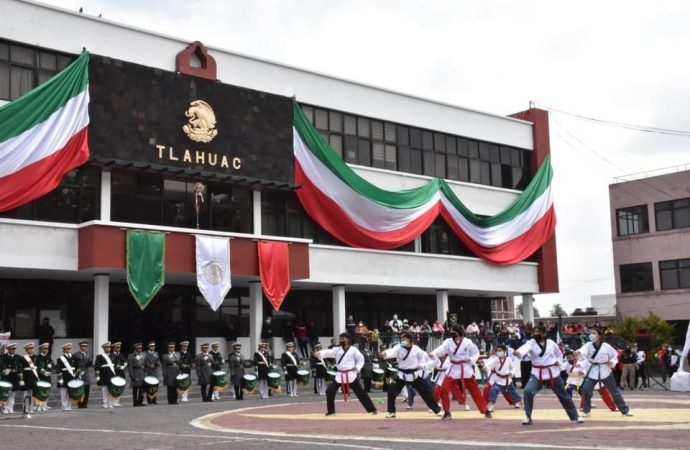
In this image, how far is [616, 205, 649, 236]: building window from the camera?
61.8 m

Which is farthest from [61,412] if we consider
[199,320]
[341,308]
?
[341,308]

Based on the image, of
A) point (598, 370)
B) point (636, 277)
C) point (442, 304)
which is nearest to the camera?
point (598, 370)

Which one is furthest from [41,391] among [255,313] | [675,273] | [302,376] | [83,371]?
[675,273]

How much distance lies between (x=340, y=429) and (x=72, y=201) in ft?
62.5

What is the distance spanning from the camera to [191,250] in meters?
33.9

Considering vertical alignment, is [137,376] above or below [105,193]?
below

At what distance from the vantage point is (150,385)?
2761cm

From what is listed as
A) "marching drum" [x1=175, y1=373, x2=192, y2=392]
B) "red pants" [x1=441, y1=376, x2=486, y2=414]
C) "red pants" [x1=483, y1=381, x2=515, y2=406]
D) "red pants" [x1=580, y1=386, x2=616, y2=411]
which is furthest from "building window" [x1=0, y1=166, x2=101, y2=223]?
"red pants" [x1=580, y1=386, x2=616, y2=411]

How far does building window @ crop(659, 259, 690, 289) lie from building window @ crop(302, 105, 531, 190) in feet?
50.7

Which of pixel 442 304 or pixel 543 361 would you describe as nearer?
pixel 543 361

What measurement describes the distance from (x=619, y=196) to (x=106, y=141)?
134 ft

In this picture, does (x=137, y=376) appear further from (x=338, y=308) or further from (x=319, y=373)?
(x=338, y=308)

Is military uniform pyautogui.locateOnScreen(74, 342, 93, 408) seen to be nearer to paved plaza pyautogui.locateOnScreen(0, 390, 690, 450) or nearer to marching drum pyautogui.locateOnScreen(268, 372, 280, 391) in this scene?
paved plaza pyautogui.locateOnScreen(0, 390, 690, 450)

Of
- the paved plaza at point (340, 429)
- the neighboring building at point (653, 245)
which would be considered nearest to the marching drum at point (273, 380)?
the paved plaza at point (340, 429)
